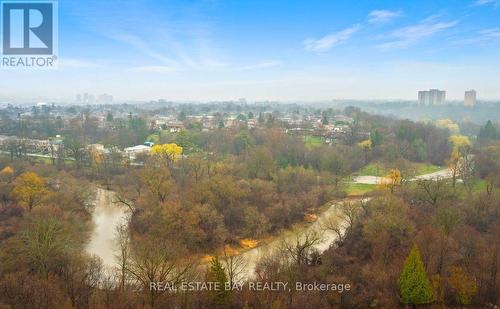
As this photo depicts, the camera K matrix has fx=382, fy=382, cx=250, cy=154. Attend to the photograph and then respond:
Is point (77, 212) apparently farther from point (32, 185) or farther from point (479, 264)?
point (479, 264)

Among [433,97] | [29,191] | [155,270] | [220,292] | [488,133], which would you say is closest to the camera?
[220,292]

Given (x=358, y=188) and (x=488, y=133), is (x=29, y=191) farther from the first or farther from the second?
(x=488, y=133)

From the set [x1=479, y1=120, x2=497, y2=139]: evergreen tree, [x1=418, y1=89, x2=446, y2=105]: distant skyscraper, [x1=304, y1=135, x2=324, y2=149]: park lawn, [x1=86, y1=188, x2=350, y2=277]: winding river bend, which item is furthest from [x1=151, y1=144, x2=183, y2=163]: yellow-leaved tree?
[x1=418, y1=89, x2=446, y2=105]: distant skyscraper

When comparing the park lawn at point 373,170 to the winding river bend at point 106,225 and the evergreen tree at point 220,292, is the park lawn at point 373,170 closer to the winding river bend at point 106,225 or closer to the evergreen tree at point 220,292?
the winding river bend at point 106,225

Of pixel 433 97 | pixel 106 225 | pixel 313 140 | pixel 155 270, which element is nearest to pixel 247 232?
pixel 155 270

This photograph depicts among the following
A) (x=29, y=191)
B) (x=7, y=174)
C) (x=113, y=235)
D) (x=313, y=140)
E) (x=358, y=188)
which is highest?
(x=313, y=140)

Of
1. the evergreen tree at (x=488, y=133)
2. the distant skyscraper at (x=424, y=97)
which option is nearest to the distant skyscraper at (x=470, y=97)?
the distant skyscraper at (x=424, y=97)
